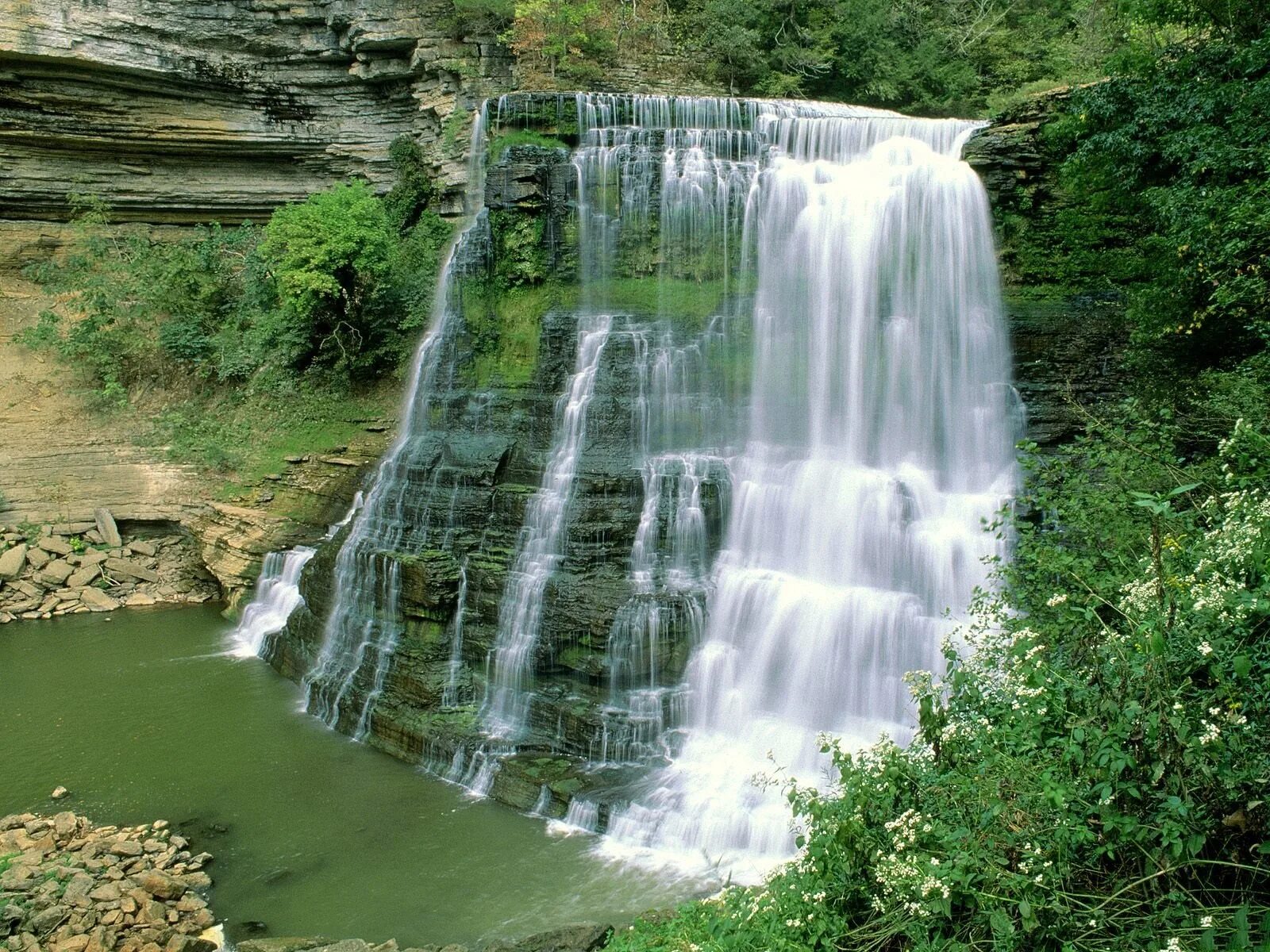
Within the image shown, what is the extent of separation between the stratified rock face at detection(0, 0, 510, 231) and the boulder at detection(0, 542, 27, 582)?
358 inches

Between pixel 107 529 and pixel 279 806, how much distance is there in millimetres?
9690

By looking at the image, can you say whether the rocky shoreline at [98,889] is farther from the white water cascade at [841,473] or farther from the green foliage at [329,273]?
the green foliage at [329,273]

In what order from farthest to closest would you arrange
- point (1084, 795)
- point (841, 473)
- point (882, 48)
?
point (882, 48) → point (841, 473) → point (1084, 795)

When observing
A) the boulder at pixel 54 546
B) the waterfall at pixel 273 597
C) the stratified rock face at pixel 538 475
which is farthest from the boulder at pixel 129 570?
the stratified rock face at pixel 538 475

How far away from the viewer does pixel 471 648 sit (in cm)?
1172

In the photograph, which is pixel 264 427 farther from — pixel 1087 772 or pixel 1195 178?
pixel 1087 772

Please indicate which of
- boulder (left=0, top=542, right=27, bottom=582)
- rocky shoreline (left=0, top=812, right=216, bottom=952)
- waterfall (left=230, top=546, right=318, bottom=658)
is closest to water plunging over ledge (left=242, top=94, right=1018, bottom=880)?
waterfall (left=230, top=546, right=318, bottom=658)

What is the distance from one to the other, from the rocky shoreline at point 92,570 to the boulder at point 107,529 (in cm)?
2

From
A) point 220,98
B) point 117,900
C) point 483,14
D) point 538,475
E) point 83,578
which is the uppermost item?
point 483,14

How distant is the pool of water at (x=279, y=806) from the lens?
324 inches

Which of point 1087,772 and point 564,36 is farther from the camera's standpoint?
point 564,36

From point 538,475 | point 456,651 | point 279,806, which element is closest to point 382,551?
point 456,651

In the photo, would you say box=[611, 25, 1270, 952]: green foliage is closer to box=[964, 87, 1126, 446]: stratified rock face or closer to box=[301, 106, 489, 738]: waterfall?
box=[964, 87, 1126, 446]: stratified rock face

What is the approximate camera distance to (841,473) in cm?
1170
